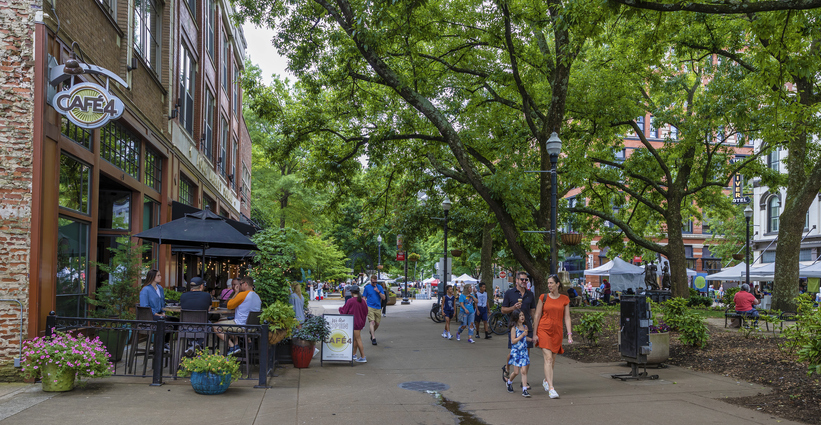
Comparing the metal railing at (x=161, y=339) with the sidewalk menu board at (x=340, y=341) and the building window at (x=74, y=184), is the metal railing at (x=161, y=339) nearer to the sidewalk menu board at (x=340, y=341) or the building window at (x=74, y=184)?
the sidewalk menu board at (x=340, y=341)

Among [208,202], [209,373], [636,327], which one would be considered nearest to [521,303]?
[636,327]

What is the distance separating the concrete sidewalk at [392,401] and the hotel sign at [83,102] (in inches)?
154

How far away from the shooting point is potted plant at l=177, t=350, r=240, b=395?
8133mm

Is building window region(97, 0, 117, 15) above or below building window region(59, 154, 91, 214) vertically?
above

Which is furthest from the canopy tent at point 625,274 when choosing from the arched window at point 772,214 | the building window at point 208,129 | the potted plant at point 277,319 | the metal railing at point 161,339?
the metal railing at point 161,339

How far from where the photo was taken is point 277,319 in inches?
400

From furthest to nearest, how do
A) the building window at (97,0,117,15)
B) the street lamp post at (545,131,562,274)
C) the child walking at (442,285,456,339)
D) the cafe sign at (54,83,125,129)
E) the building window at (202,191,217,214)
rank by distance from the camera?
the building window at (202,191,217,214)
the child walking at (442,285,456,339)
the street lamp post at (545,131,562,274)
the building window at (97,0,117,15)
the cafe sign at (54,83,125,129)

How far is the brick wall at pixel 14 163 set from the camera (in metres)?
8.29

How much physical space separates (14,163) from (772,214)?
47430 millimetres

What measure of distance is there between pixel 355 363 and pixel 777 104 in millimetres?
9463

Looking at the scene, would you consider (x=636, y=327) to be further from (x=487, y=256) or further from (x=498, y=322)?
(x=487, y=256)

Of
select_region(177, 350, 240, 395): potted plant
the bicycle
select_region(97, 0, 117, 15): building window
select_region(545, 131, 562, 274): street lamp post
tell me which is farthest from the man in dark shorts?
select_region(97, 0, 117, 15): building window

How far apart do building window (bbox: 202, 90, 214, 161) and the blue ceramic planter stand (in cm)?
1594

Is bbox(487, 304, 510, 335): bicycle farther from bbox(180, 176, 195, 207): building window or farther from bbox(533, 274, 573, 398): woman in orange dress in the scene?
bbox(180, 176, 195, 207): building window
